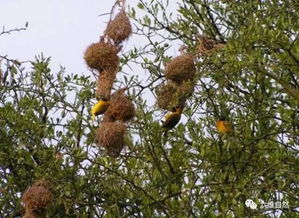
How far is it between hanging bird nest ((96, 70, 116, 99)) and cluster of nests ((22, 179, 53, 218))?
1.46 ft

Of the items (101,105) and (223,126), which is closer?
(101,105)

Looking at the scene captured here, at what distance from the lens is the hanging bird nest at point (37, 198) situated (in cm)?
337

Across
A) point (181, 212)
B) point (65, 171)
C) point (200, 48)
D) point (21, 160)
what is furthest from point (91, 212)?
point (200, 48)

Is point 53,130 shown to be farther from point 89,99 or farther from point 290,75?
point 290,75

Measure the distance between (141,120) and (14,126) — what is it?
70cm

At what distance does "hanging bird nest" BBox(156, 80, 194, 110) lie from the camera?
10.7ft

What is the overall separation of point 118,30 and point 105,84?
11.7 inches

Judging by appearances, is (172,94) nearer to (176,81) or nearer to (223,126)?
(176,81)

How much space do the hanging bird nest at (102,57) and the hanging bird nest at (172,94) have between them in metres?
0.22

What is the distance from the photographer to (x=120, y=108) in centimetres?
338

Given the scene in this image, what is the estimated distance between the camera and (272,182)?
335 centimetres

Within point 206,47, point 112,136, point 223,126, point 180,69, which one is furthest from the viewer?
point 223,126

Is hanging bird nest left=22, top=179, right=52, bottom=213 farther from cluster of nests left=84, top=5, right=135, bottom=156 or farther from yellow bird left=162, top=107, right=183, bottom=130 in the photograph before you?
yellow bird left=162, top=107, right=183, bottom=130

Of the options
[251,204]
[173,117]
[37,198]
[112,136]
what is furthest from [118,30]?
[251,204]
